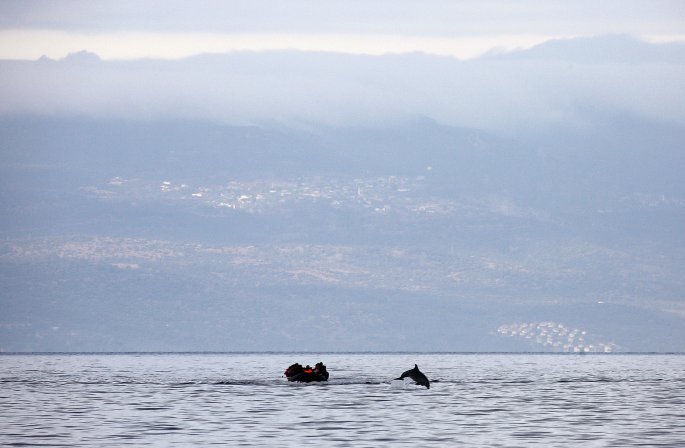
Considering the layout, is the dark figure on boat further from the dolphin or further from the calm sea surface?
the dolphin

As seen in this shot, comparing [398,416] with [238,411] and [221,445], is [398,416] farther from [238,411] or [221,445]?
[221,445]

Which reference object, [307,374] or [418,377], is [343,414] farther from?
[307,374]

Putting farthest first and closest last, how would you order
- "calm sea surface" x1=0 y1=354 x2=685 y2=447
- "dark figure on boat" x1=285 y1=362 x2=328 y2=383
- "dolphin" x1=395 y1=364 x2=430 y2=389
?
"dark figure on boat" x1=285 y1=362 x2=328 y2=383, "dolphin" x1=395 y1=364 x2=430 y2=389, "calm sea surface" x1=0 y1=354 x2=685 y2=447

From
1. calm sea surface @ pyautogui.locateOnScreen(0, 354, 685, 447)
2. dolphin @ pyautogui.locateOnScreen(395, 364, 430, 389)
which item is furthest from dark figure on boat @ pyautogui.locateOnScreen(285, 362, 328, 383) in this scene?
dolphin @ pyautogui.locateOnScreen(395, 364, 430, 389)

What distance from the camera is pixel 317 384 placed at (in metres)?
134

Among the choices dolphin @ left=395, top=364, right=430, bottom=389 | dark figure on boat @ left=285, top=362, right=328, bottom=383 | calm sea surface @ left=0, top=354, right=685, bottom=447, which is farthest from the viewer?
dark figure on boat @ left=285, top=362, right=328, bottom=383

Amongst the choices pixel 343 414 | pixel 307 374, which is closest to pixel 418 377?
pixel 307 374

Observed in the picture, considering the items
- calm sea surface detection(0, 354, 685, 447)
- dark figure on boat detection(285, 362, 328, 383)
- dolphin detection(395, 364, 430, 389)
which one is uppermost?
dark figure on boat detection(285, 362, 328, 383)

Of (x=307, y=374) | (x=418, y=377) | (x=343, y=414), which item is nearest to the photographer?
(x=343, y=414)

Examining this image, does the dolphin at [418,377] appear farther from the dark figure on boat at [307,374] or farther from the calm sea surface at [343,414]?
the dark figure on boat at [307,374]

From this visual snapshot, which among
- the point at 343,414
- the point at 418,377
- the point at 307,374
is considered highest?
the point at 307,374

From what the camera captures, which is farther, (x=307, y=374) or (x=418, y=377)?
(x=307, y=374)

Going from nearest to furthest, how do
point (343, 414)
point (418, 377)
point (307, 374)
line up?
point (343, 414) → point (418, 377) → point (307, 374)

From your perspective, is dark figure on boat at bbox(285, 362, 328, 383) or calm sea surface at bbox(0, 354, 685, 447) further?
dark figure on boat at bbox(285, 362, 328, 383)
